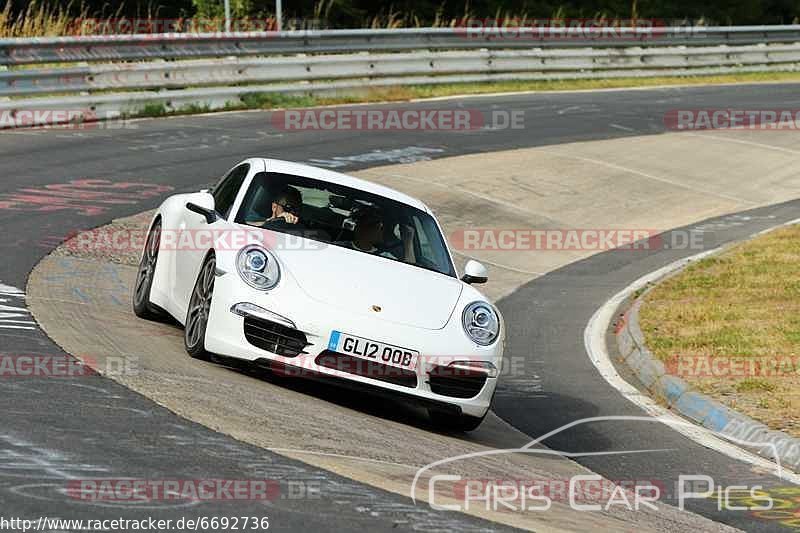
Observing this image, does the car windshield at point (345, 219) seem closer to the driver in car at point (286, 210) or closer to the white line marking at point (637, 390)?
the driver in car at point (286, 210)

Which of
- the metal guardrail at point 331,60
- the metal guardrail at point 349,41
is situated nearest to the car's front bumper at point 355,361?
the metal guardrail at point 331,60

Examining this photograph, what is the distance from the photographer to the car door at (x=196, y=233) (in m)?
9.26

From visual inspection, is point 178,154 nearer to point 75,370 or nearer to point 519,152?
point 519,152

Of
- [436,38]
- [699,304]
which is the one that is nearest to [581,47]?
[436,38]

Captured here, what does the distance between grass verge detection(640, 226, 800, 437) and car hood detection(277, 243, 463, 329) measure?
2.43 meters

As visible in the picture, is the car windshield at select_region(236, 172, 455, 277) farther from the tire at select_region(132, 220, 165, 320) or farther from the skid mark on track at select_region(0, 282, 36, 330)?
the skid mark on track at select_region(0, 282, 36, 330)

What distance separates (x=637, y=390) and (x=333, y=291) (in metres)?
3.35

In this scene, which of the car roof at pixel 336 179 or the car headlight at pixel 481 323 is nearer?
the car headlight at pixel 481 323

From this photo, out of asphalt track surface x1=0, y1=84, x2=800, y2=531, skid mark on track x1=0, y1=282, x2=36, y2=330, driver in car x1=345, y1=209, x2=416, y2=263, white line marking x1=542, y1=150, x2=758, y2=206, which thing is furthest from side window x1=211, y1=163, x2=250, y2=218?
white line marking x1=542, y1=150, x2=758, y2=206

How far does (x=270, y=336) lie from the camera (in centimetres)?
820

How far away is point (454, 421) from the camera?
8.68 metres

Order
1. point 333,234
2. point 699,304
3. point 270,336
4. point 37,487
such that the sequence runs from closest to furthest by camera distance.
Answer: point 37,487 < point 270,336 < point 333,234 < point 699,304

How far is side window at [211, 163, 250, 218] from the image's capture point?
9.72 m

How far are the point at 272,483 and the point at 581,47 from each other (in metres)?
28.7
